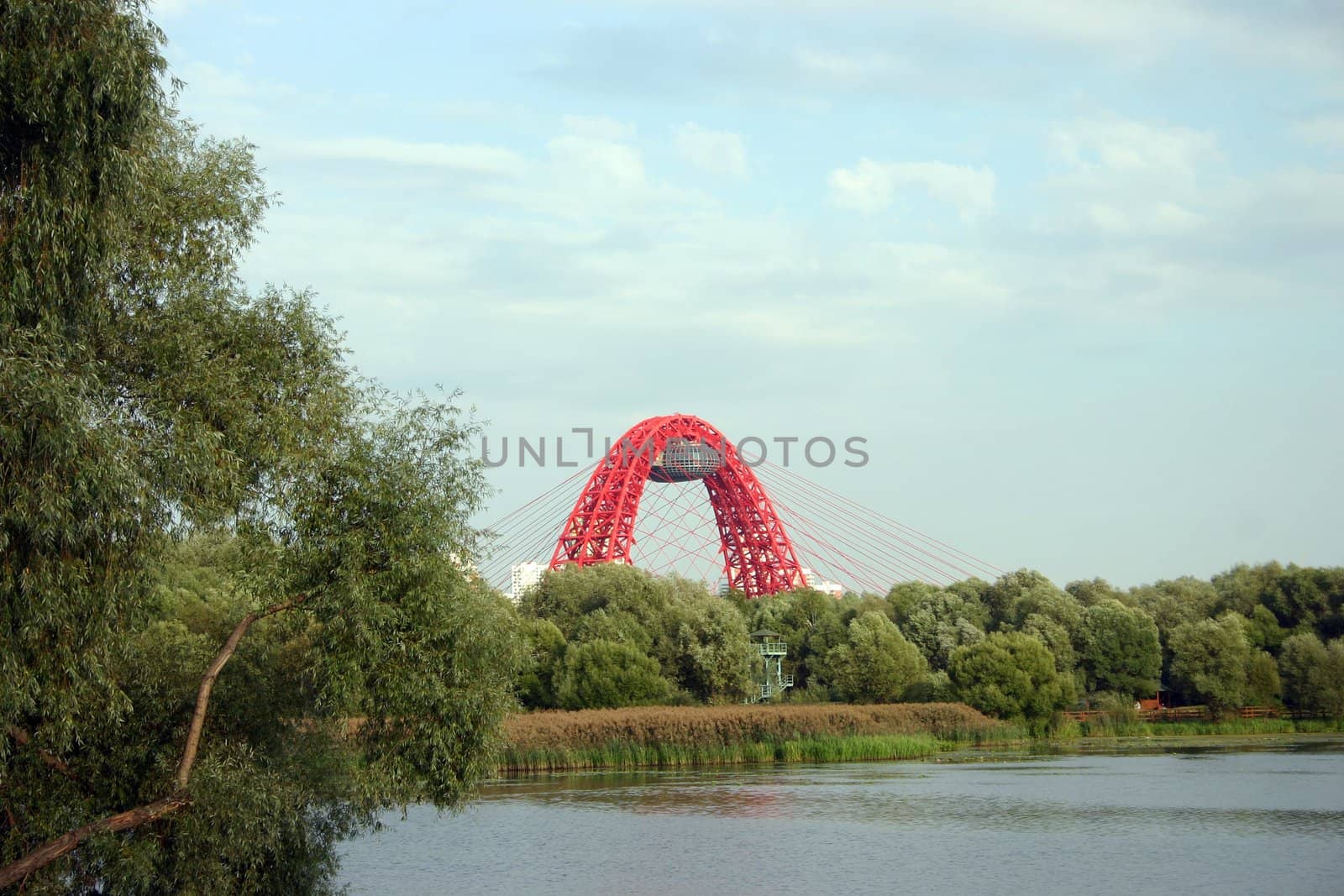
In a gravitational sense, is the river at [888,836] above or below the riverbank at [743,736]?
below

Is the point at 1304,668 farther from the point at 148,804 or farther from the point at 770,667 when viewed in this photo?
the point at 148,804

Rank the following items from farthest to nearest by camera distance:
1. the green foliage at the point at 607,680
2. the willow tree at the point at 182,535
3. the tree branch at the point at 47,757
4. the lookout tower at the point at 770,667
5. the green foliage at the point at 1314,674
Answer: the lookout tower at the point at 770,667 → the green foliage at the point at 1314,674 → the green foliage at the point at 607,680 → the tree branch at the point at 47,757 → the willow tree at the point at 182,535

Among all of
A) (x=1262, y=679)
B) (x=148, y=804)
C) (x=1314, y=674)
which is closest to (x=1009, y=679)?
(x=1262, y=679)

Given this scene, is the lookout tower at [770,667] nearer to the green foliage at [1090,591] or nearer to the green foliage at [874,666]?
the green foliage at [874,666]

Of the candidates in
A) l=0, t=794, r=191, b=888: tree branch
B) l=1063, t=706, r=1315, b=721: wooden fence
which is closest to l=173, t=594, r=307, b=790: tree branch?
l=0, t=794, r=191, b=888: tree branch

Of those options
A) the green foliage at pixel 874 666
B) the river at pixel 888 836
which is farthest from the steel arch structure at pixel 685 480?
the river at pixel 888 836
